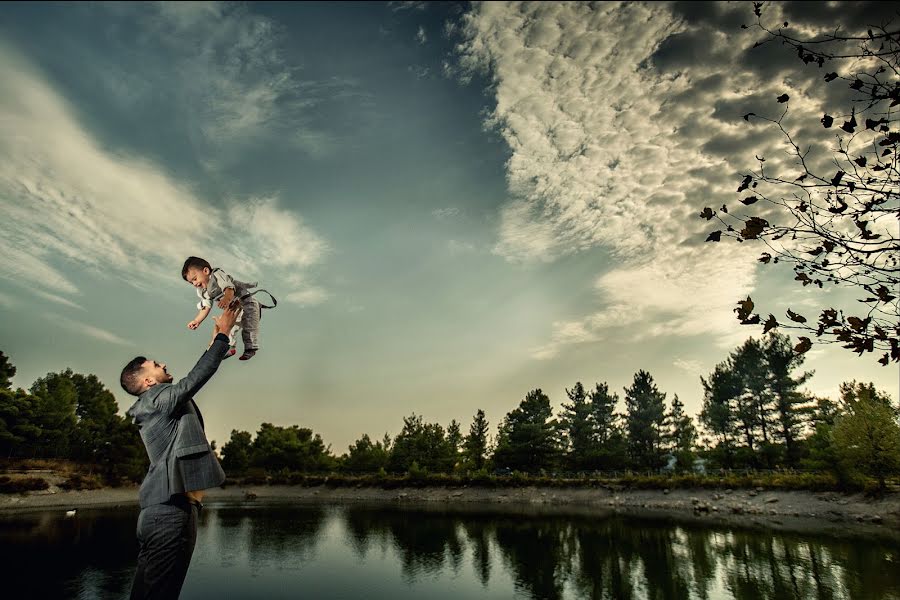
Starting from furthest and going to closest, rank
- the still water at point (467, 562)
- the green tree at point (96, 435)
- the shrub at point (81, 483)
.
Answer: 1. the green tree at point (96, 435)
2. the shrub at point (81, 483)
3. the still water at point (467, 562)

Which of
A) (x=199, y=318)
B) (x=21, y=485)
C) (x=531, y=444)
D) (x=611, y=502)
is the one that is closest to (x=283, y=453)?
(x=21, y=485)

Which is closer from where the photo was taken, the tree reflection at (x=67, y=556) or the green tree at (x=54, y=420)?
the tree reflection at (x=67, y=556)

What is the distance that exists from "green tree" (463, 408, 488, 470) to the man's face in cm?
7283

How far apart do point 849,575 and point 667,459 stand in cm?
4420

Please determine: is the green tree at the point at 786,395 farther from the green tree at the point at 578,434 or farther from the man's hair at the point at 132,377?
the man's hair at the point at 132,377

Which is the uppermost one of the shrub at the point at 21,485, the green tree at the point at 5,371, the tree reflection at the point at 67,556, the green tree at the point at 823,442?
the green tree at the point at 5,371

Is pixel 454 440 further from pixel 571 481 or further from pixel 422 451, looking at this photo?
pixel 571 481

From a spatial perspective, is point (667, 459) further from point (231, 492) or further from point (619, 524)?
point (231, 492)

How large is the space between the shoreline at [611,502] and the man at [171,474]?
35745 millimetres

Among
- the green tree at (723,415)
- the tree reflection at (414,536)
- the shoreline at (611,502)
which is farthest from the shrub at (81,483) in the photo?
the green tree at (723,415)

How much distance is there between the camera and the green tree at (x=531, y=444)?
6172 cm

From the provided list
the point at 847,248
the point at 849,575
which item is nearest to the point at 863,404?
the point at 849,575

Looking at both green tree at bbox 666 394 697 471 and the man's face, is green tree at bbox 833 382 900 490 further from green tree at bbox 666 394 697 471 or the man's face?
the man's face

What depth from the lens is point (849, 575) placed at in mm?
17094
